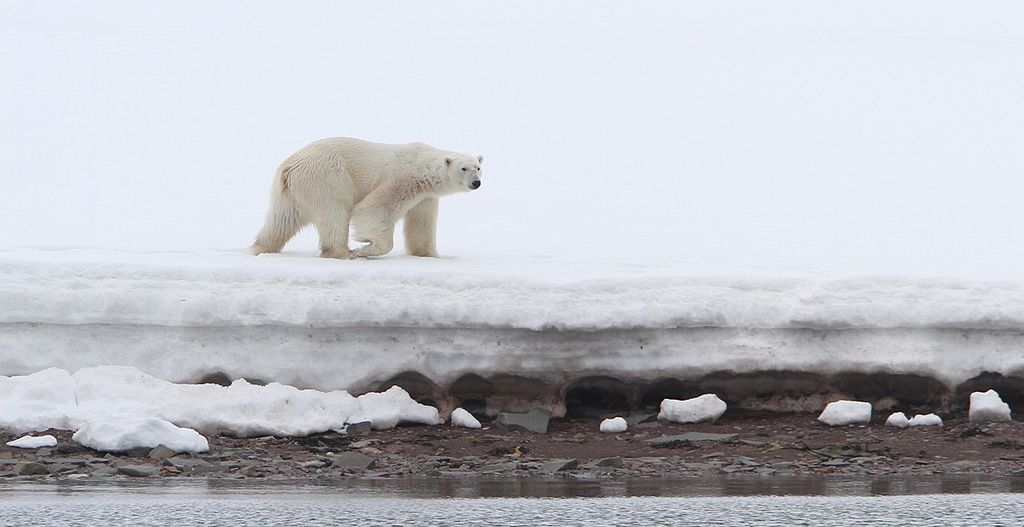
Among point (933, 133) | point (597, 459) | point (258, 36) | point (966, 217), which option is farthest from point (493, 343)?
point (258, 36)

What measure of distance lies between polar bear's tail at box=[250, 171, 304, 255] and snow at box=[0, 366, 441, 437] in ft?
10.3

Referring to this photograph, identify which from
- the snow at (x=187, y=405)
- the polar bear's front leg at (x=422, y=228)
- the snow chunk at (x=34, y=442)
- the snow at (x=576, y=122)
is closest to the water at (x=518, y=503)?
the snow chunk at (x=34, y=442)

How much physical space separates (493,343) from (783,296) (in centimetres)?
188

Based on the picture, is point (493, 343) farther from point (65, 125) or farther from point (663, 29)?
point (663, 29)

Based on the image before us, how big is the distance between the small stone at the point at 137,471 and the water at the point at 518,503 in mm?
286

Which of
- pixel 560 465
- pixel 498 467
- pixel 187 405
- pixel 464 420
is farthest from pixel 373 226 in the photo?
pixel 560 465

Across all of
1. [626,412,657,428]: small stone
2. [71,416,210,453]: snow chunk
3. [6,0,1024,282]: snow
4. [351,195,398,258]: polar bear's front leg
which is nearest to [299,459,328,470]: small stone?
[71,416,210,453]: snow chunk

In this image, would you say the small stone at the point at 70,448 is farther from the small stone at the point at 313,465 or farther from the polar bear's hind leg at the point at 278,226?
the polar bear's hind leg at the point at 278,226

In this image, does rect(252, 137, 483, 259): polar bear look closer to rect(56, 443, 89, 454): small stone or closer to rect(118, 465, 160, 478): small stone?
rect(56, 443, 89, 454): small stone

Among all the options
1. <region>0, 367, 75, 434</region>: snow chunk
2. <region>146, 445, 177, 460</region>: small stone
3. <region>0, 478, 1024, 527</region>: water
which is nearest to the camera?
<region>0, 478, 1024, 527</region>: water

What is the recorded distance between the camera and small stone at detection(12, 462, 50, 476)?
698cm

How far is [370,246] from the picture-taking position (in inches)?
440

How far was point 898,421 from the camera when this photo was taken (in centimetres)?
859

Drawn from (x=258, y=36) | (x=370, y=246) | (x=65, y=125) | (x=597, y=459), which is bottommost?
(x=597, y=459)
